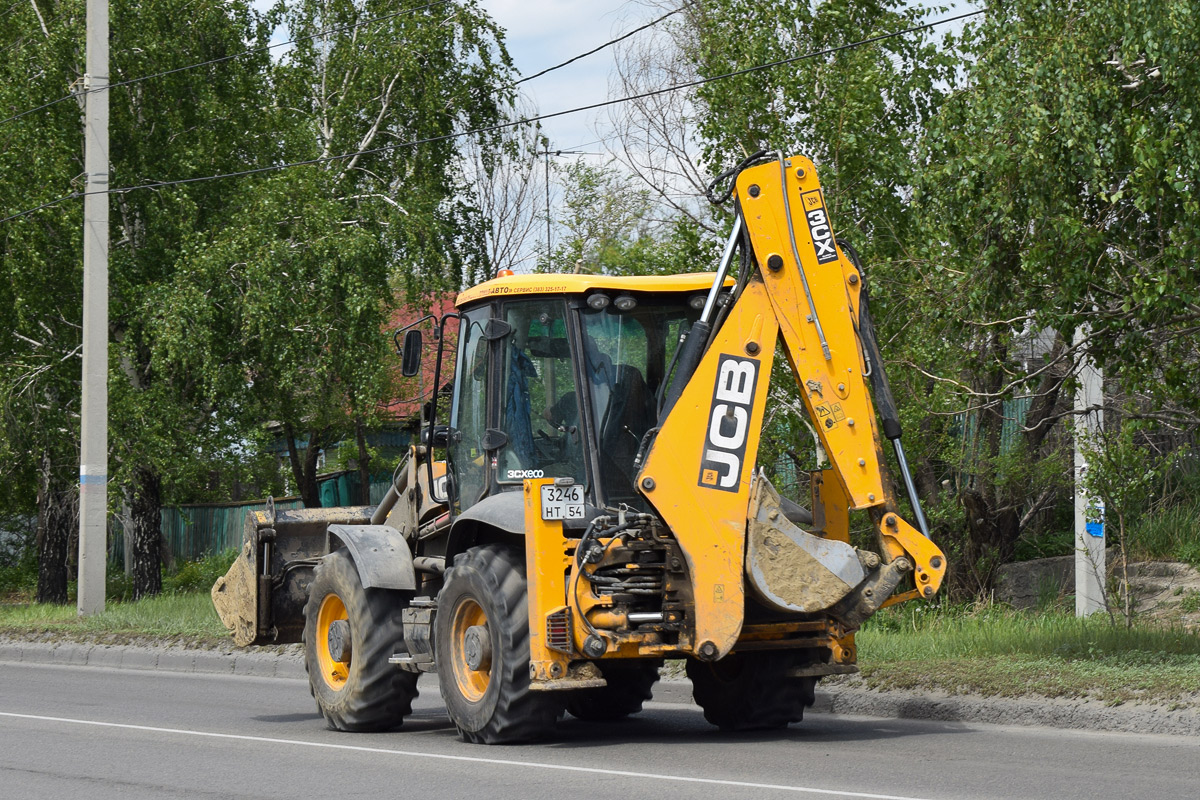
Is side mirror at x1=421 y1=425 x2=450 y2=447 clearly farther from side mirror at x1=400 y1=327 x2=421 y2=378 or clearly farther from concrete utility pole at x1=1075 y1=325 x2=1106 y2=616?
concrete utility pole at x1=1075 y1=325 x2=1106 y2=616

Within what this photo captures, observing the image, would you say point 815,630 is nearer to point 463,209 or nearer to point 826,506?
point 826,506

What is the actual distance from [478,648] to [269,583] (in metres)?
3.20

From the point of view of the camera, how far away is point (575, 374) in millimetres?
9648

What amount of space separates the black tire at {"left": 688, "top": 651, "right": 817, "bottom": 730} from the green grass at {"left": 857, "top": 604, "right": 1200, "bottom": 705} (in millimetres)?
1291

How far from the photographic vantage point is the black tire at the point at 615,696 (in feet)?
35.2

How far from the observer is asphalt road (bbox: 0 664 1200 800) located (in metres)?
7.41

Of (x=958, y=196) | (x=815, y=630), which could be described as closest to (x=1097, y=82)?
(x=958, y=196)

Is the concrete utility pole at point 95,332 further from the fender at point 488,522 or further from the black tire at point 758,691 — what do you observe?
the black tire at point 758,691

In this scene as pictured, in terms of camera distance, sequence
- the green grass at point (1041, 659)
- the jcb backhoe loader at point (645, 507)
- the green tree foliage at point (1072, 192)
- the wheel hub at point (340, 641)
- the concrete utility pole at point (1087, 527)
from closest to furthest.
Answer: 1. the jcb backhoe loader at point (645, 507)
2. the green grass at point (1041, 659)
3. the green tree foliage at point (1072, 192)
4. the wheel hub at point (340, 641)
5. the concrete utility pole at point (1087, 527)

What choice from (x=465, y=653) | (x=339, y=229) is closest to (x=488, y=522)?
(x=465, y=653)

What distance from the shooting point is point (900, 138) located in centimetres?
1636

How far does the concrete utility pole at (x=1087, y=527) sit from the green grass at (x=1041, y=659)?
33.3 inches

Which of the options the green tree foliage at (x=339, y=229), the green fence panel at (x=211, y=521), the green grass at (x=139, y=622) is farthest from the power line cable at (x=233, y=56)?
the green fence panel at (x=211, y=521)

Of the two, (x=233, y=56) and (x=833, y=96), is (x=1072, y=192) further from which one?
(x=233, y=56)
